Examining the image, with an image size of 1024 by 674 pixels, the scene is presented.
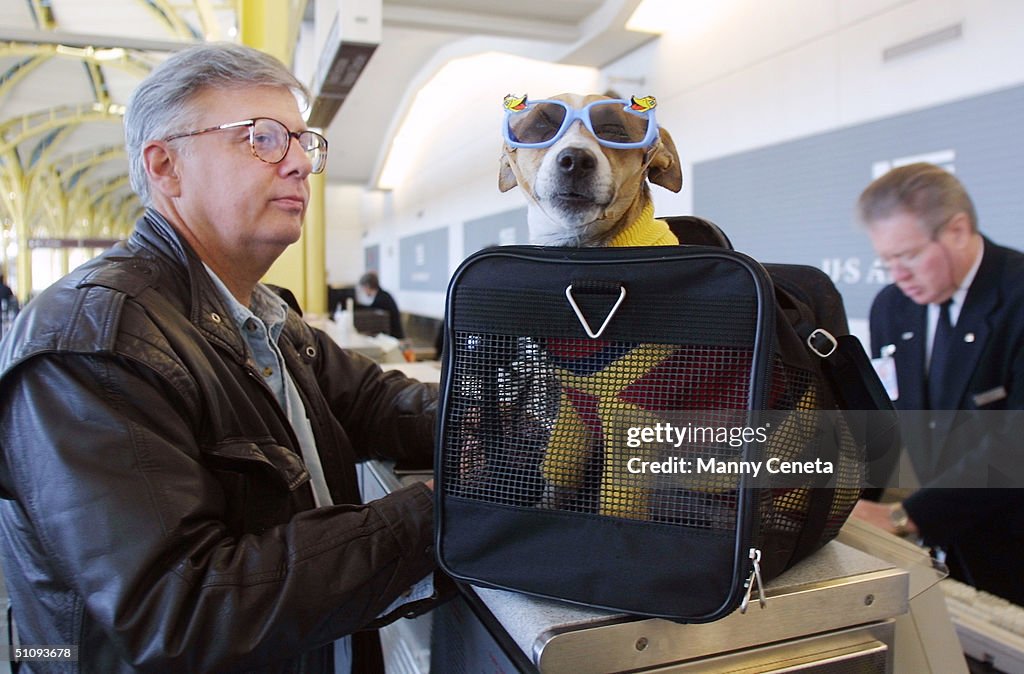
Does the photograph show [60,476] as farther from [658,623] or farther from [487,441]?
[658,623]

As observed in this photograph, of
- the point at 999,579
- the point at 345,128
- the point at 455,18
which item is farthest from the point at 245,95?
the point at 345,128

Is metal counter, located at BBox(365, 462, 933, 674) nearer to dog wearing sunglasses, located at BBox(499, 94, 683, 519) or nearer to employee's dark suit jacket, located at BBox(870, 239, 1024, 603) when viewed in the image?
dog wearing sunglasses, located at BBox(499, 94, 683, 519)

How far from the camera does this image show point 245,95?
1.17 m

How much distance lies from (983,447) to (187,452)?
1780 millimetres

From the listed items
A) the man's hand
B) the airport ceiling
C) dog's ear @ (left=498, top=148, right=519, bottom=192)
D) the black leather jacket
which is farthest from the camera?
the airport ceiling

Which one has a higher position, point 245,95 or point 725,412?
point 245,95

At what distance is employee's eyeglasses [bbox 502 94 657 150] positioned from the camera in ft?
3.49

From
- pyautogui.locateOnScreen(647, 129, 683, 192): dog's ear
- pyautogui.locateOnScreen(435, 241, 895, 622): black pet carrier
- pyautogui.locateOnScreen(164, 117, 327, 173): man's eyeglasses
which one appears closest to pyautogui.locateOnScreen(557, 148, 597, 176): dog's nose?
pyautogui.locateOnScreen(647, 129, 683, 192): dog's ear

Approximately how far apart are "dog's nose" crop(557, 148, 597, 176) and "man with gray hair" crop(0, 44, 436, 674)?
1.55ft

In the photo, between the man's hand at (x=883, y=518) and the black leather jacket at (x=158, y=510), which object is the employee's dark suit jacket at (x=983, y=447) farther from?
the black leather jacket at (x=158, y=510)

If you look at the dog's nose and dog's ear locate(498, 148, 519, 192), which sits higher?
dog's ear locate(498, 148, 519, 192)

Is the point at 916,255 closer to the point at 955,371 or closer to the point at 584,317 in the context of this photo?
the point at 955,371

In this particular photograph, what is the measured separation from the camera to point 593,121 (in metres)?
1.07

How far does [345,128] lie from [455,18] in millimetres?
8046
